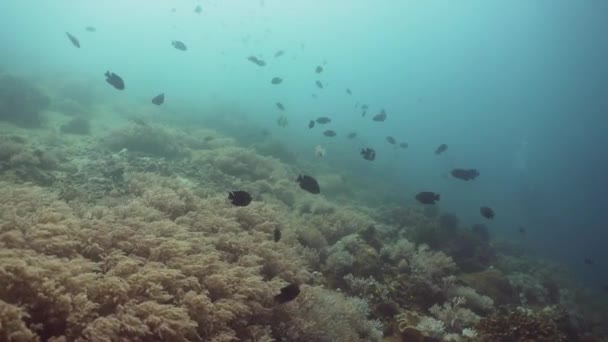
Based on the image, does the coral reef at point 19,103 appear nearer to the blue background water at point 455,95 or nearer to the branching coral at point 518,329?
the blue background water at point 455,95

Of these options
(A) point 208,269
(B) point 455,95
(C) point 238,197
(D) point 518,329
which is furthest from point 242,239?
(B) point 455,95

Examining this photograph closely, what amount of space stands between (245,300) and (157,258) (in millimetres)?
1275

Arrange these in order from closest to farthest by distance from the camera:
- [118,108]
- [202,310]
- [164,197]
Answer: [202,310] < [164,197] < [118,108]

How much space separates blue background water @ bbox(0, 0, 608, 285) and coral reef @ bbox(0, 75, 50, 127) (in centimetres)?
1277

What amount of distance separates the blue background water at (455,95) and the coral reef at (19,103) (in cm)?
1277

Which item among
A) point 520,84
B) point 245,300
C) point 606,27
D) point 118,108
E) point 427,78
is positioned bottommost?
point 245,300

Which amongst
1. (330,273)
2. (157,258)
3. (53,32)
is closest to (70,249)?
(157,258)

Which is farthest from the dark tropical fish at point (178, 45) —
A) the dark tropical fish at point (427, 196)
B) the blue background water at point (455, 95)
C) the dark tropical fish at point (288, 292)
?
the blue background water at point (455, 95)

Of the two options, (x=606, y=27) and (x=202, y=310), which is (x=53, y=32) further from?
(x=202, y=310)

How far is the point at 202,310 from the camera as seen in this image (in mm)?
4191

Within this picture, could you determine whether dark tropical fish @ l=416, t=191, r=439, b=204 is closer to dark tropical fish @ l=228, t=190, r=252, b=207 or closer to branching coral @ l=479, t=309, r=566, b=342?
branching coral @ l=479, t=309, r=566, b=342

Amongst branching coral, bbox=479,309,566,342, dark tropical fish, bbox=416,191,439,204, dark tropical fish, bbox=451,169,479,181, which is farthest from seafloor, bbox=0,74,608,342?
dark tropical fish, bbox=451,169,479,181

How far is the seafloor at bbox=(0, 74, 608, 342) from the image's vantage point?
3.65m

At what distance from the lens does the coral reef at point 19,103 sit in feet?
63.0
